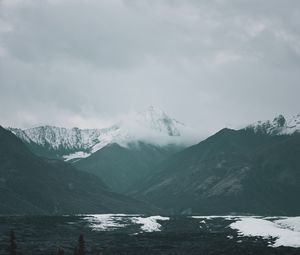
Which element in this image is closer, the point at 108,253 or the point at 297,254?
the point at 297,254

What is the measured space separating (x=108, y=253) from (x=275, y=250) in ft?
164

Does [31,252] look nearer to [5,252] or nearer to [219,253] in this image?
[5,252]

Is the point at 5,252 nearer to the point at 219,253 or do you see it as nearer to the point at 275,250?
the point at 219,253

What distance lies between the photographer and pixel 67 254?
19012 cm

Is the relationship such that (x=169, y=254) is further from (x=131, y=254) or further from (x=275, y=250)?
(x=275, y=250)

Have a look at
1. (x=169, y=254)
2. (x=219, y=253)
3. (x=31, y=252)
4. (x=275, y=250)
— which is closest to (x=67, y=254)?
(x=31, y=252)

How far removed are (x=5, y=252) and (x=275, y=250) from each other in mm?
79558

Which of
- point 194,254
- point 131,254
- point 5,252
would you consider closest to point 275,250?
point 194,254

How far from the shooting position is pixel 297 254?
588 feet

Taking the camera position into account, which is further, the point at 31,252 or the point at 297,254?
the point at 31,252

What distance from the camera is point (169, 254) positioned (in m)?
198

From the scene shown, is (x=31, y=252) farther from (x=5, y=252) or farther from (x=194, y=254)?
(x=194, y=254)

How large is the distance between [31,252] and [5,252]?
8779 mm

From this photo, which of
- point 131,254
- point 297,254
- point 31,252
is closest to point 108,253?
point 131,254
